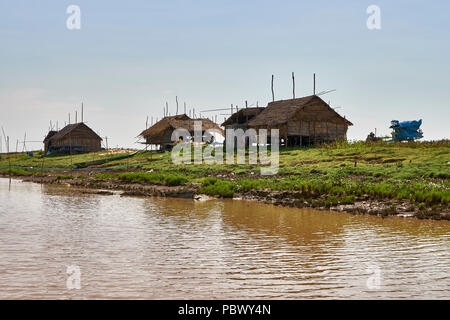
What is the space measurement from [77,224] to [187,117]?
45106 mm

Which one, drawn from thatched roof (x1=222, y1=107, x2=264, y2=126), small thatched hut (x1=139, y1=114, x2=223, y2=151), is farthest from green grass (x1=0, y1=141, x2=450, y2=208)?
small thatched hut (x1=139, y1=114, x2=223, y2=151)

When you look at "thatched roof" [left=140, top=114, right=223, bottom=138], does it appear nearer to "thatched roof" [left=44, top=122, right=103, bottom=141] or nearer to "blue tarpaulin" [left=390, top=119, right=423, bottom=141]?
"thatched roof" [left=44, top=122, right=103, bottom=141]

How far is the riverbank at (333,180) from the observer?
56.7 ft

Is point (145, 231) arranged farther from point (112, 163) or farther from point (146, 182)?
point (112, 163)

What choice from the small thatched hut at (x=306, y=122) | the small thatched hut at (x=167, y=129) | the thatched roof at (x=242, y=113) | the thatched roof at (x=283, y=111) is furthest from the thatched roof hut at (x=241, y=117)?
the small thatched hut at (x=167, y=129)

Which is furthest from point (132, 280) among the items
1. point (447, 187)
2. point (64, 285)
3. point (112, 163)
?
point (112, 163)

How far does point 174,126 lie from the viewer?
177 feet

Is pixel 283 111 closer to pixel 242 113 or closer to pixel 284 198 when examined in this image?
pixel 242 113

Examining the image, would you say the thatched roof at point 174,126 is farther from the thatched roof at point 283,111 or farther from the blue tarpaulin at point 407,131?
the blue tarpaulin at point 407,131

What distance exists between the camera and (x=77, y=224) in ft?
47.1

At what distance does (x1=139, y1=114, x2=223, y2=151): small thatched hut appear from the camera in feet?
178

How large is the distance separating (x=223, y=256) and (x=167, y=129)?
45.6 m

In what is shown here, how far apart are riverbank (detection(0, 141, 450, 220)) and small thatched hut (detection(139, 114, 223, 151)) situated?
1619cm

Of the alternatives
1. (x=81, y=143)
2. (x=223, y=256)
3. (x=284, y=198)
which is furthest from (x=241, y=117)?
(x=223, y=256)
